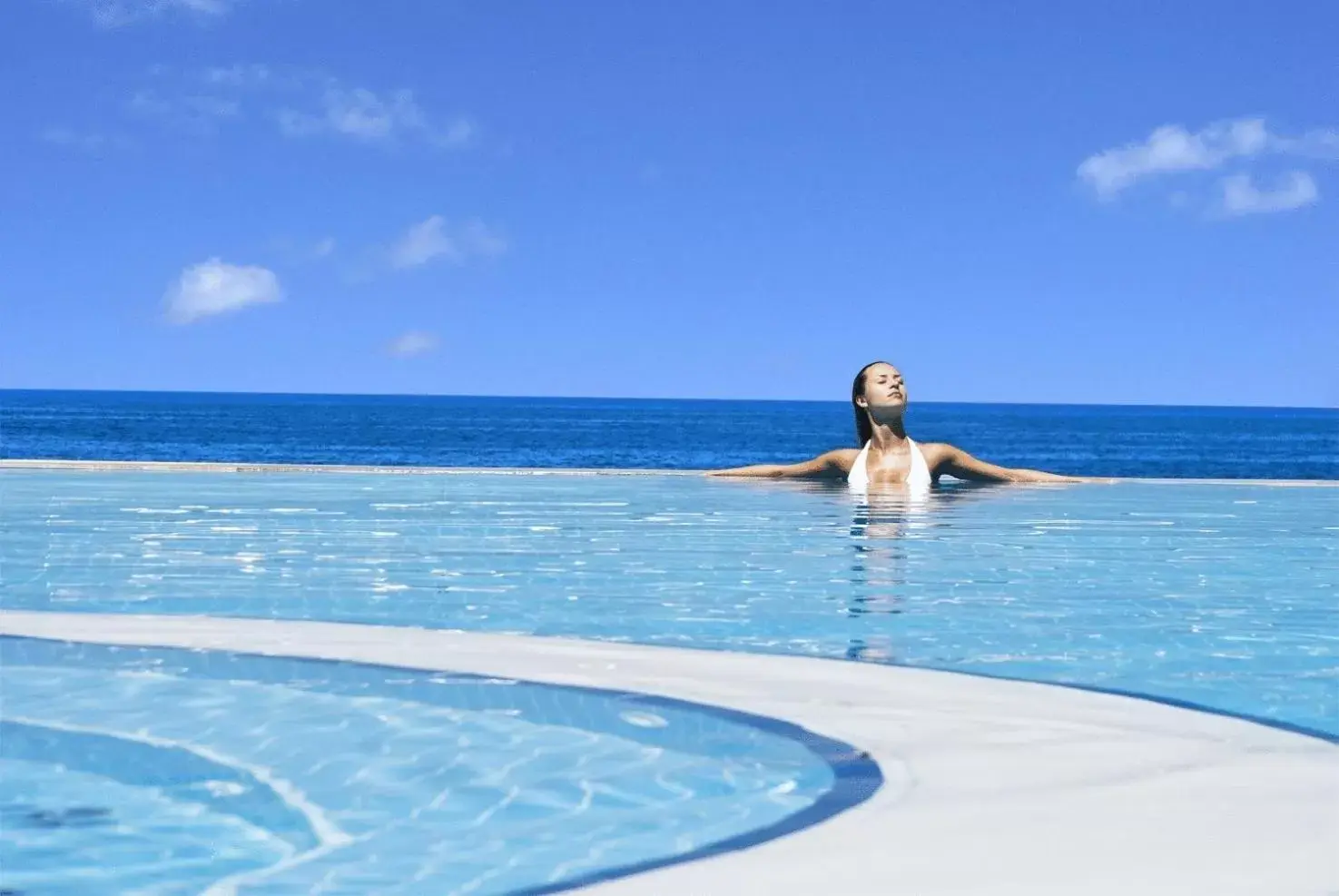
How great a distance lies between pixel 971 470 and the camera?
1803 centimetres

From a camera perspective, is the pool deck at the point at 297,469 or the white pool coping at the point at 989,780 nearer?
the white pool coping at the point at 989,780

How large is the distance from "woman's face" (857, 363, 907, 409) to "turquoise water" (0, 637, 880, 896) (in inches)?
402

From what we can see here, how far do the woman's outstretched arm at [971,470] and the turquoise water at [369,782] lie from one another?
11.8 metres

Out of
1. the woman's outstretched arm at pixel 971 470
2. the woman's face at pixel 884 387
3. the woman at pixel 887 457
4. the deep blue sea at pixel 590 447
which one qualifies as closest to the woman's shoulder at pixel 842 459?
the woman at pixel 887 457

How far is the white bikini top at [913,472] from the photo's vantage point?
1689cm

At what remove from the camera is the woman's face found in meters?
15.8

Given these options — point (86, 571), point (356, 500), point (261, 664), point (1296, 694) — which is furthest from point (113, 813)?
point (356, 500)

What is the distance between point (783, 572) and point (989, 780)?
558 cm

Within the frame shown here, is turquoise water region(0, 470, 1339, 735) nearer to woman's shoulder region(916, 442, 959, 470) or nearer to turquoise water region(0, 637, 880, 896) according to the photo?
woman's shoulder region(916, 442, 959, 470)

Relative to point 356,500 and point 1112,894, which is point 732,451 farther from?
point 1112,894

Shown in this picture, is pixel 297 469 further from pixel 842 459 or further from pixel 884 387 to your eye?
pixel 884 387

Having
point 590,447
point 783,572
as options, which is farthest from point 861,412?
point 590,447

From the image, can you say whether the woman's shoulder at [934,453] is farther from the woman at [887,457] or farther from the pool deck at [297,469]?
the pool deck at [297,469]

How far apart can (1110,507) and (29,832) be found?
504 inches
